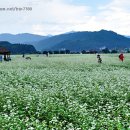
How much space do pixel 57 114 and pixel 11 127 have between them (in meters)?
3.78

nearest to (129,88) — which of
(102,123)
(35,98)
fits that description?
(35,98)

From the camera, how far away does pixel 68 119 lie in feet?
48.4

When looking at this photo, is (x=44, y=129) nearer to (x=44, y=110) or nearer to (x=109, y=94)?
(x=44, y=110)

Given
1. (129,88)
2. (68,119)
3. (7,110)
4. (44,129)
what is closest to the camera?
(44,129)

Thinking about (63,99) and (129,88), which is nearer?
(63,99)

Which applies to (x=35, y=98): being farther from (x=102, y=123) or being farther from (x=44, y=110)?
(x=102, y=123)

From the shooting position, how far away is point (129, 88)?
22000 mm

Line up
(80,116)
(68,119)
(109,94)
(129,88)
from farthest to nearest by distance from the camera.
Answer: (129,88) < (109,94) < (68,119) < (80,116)

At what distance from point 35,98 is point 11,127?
649 centimetres

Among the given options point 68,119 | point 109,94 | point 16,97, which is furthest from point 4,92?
point 68,119

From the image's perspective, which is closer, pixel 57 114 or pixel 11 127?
pixel 11 127

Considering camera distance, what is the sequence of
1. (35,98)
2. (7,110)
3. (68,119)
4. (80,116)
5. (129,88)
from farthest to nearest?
1. (129,88)
2. (35,98)
3. (7,110)
4. (68,119)
5. (80,116)

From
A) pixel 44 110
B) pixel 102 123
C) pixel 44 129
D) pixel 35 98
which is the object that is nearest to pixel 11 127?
pixel 44 129

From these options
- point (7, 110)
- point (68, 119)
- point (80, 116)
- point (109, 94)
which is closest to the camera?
point (80, 116)
